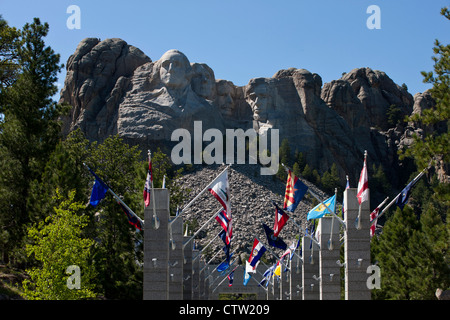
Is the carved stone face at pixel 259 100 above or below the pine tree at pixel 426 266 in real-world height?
above

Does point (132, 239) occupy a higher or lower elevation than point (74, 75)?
lower

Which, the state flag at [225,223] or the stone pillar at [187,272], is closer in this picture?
the state flag at [225,223]

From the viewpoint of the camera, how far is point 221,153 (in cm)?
12100

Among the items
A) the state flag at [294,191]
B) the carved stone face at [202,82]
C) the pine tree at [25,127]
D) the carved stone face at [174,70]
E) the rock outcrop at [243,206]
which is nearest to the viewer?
the state flag at [294,191]

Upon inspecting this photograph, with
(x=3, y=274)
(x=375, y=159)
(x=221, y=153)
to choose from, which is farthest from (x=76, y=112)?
(x=3, y=274)

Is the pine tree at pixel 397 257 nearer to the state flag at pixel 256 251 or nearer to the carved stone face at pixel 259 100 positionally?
the state flag at pixel 256 251

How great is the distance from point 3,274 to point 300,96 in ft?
347

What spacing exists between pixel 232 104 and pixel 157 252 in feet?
367

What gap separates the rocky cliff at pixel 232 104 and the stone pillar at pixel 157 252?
8967 centimetres

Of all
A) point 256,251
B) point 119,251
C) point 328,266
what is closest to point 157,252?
point 328,266

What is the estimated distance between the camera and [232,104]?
440 feet

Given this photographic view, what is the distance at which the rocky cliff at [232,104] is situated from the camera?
4648 inches

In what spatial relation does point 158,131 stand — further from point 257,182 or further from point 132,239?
point 132,239

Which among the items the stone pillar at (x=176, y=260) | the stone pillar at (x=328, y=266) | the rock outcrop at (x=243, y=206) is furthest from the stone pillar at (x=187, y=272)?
the rock outcrop at (x=243, y=206)
